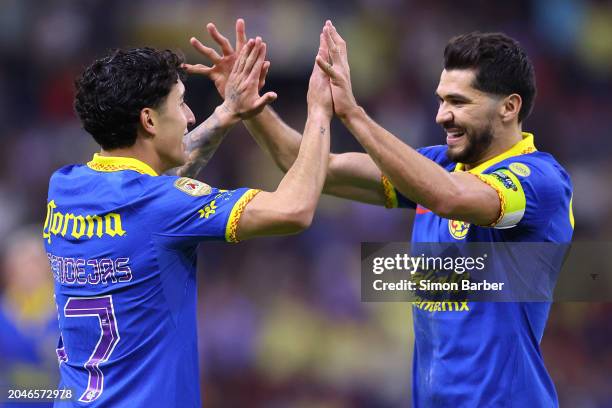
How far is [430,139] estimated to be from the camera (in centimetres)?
1094

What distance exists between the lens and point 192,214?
3.97m

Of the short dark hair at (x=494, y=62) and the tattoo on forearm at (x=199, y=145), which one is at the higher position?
the short dark hair at (x=494, y=62)

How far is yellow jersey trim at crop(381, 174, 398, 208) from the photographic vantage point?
523cm

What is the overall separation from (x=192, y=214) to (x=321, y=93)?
0.96 metres

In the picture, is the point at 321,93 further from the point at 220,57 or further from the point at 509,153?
the point at 509,153

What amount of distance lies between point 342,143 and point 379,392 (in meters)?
3.05

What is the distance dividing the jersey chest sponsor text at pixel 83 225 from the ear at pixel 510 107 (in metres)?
2.03

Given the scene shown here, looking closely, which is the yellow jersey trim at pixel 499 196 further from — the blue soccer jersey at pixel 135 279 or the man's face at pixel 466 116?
the blue soccer jersey at pixel 135 279

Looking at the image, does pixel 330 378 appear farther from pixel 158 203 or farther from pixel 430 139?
pixel 158 203

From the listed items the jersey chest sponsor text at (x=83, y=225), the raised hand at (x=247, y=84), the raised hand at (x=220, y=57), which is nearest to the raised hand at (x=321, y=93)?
the raised hand at (x=247, y=84)

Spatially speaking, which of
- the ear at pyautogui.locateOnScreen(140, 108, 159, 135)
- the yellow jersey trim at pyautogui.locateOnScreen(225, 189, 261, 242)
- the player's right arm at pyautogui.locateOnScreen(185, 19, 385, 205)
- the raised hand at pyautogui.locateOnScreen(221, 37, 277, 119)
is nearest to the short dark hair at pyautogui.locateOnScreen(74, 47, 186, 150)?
the ear at pyautogui.locateOnScreen(140, 108, 159, 135)

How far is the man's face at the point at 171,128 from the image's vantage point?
4.27m

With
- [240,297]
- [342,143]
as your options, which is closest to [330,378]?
[240,297]

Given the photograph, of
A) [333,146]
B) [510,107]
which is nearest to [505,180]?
[510,107]
